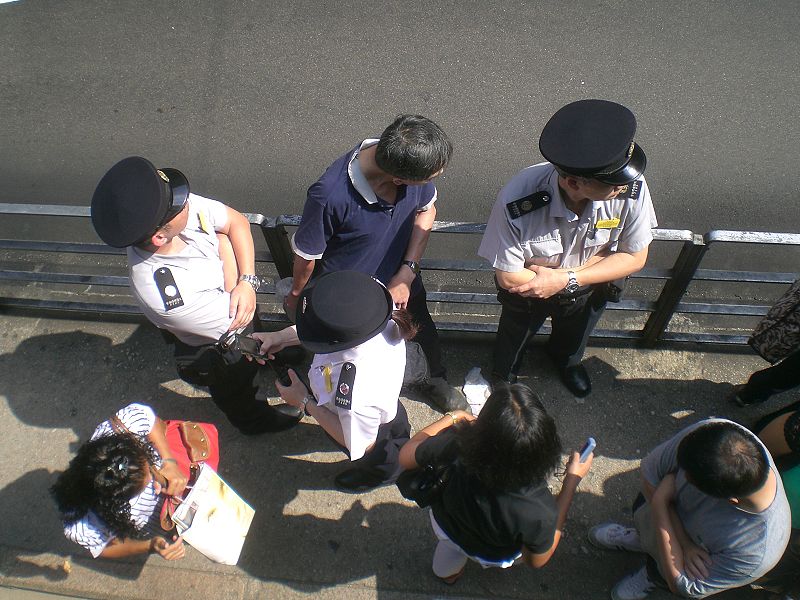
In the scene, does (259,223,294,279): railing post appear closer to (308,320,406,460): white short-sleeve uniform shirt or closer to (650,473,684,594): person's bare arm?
(308,320,406,460): white short-sleeve uniform shirt

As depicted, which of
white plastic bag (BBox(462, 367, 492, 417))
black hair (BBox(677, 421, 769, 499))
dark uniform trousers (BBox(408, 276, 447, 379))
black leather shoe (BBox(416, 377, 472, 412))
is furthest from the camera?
white plastic bag (BBox(462, 367, 492, 417))

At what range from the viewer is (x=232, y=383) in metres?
3.52

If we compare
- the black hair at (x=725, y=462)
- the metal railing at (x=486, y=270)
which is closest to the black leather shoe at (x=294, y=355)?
the metal railing at (x=486, y=270)

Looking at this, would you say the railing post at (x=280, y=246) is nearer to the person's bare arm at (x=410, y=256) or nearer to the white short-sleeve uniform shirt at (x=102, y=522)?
the person's bare arm at (x=410, y=256)

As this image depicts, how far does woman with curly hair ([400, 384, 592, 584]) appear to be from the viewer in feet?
7.28

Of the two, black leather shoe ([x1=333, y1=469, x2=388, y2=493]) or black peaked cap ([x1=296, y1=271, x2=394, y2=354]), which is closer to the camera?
black peaked cap ([x1=296, y1=271, x2=394, y2=354])

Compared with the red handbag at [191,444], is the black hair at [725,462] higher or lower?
higher

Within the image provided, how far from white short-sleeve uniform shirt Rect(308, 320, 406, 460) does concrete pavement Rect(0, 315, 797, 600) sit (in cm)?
105

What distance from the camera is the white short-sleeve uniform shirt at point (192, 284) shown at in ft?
9.73

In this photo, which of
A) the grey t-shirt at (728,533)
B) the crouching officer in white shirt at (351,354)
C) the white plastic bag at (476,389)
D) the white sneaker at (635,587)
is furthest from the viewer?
the white plastic bag at (476,389)

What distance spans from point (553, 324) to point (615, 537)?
4.39 ft

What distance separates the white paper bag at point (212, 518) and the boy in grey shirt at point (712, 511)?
2.06 m

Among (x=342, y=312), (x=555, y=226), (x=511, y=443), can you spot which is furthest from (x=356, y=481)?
(x=555, y=226)

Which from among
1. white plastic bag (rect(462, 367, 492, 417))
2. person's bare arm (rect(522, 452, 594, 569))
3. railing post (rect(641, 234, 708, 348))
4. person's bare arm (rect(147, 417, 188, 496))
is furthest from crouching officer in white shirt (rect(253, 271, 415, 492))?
railing post (rect(641, 234, 708, 348))
